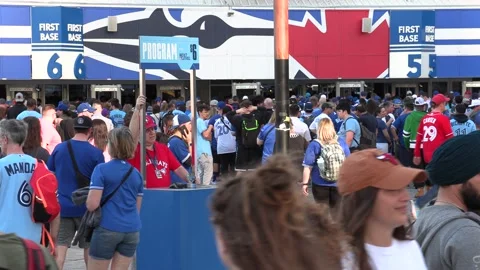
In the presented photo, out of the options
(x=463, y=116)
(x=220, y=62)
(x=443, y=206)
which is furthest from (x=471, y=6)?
(x=443, y=206)

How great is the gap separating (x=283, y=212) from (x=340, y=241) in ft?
0.78

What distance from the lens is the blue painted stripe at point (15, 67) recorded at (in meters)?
26.4

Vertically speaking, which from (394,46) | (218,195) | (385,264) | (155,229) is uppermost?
(394,46)

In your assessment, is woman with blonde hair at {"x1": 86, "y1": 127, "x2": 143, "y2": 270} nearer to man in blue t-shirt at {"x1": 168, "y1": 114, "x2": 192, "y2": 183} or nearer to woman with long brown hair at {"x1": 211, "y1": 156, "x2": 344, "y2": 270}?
man in blue t-shirt at {"x1": 168, "y1": 114, "x2": 192, "y2": 183}

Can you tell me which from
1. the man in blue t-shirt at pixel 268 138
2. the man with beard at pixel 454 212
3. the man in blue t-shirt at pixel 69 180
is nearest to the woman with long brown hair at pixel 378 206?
the man with beard at pixel 454 212

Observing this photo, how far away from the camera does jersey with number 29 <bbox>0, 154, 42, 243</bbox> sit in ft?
19.0

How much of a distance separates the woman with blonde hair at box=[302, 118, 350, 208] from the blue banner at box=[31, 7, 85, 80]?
60.3 ft

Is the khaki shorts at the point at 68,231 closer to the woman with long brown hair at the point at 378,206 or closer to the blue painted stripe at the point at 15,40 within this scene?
the woman with long brown hair at the point at 378,206

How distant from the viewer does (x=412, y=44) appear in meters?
30.1

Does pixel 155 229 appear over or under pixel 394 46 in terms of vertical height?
under

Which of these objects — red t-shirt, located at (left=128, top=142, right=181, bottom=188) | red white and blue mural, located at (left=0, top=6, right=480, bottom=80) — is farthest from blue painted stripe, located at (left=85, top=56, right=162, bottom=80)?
red t-shirt, located at (left=128, top=142, right=181, bottom=188)

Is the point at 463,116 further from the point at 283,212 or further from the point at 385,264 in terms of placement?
the point at 283,212

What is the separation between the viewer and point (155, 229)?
7.10 m

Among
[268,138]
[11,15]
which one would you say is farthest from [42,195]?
[11,15]
